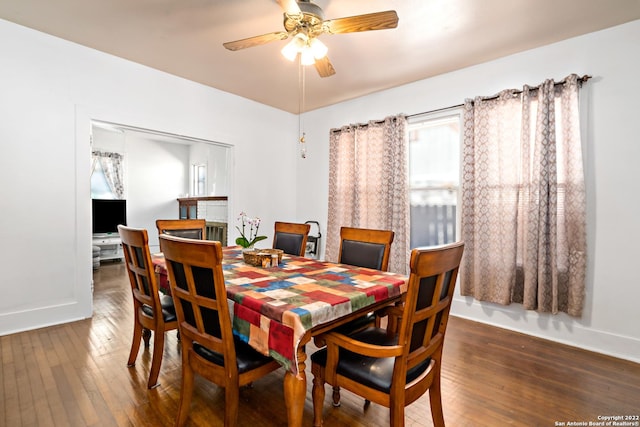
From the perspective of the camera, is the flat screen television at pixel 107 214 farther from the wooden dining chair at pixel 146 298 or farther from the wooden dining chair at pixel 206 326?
the wooden dining chair at pixel 206 326

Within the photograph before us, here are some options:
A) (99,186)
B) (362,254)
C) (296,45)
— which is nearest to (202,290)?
(362,254)

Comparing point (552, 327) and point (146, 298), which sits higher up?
point (146, 298)

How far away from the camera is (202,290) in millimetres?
1352

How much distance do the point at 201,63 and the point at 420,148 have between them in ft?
8.93

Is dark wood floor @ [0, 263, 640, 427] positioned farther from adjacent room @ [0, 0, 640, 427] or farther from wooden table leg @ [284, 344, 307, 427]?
wooden table leg @ [284, 344, 307, 427]

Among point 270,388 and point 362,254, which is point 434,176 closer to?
Answer: point 362,254

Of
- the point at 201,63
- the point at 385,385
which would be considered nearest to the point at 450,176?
the point at 385,385

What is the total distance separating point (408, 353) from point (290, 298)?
0.56m

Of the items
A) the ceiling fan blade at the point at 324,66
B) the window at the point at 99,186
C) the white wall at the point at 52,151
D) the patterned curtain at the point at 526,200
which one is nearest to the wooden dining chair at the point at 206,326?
the ceiling fan blade at the point at 324,66

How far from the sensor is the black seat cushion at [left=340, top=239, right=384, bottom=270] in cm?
223

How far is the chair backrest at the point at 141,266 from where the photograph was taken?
5.87ft

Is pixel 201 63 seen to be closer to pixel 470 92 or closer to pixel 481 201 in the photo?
pixel 470 92

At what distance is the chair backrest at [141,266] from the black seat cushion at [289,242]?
1.22 meters

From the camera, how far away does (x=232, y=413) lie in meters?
1.36
